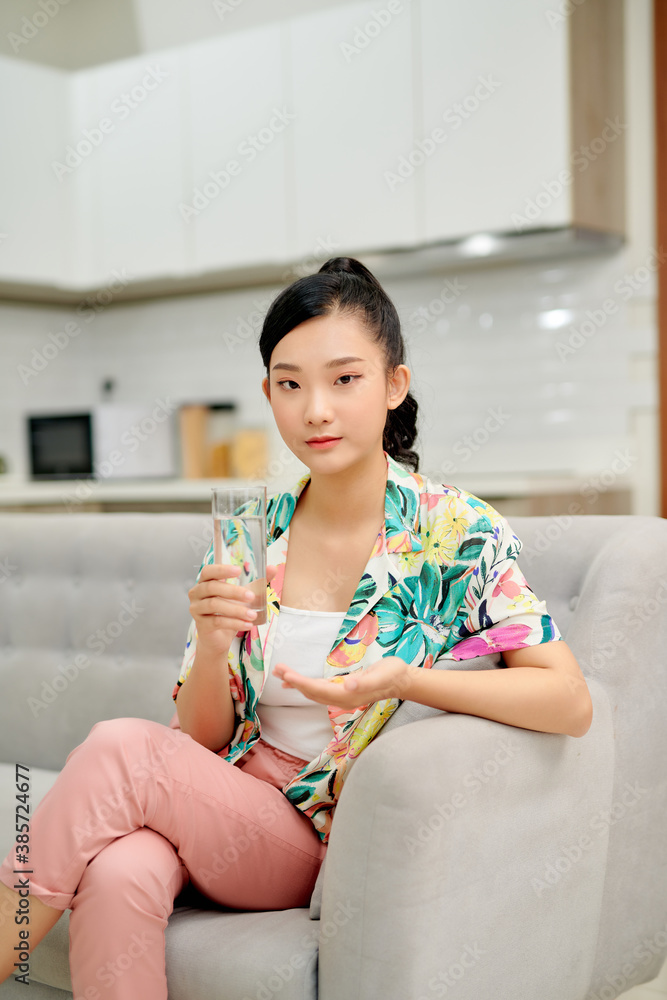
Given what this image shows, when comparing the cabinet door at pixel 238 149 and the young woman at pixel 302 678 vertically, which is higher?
the cabinet door at pixel 238 149

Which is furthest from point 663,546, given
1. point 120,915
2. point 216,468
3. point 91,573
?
point 216,468

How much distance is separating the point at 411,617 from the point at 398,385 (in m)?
0.33

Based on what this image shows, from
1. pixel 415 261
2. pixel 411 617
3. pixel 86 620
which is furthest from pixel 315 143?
pixel 411 617

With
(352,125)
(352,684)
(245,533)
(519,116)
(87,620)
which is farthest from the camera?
(352,125)

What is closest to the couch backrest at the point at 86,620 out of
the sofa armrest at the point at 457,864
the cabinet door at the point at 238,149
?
the sofa armrest at the point at 457,864

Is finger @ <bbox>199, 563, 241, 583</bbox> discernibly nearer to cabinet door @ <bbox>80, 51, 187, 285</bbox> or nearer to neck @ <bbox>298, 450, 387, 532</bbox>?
neck @ <bbox>298, 450, 387, 532</bbox>

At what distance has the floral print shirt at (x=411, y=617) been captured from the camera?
1.25 metres

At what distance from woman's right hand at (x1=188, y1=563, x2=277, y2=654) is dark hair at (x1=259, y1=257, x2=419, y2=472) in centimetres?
34

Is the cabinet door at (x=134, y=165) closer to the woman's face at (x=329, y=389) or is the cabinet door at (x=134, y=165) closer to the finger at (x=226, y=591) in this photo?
the woman's face at (x=329, y=389)

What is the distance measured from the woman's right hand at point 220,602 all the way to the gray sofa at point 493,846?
0.72ft

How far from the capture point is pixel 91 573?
207 centimetres

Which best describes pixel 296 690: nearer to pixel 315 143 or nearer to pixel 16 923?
pixel 16 923

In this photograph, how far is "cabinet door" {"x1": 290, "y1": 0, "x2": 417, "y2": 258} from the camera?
3.33 m

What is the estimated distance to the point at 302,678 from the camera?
1.05 meters
